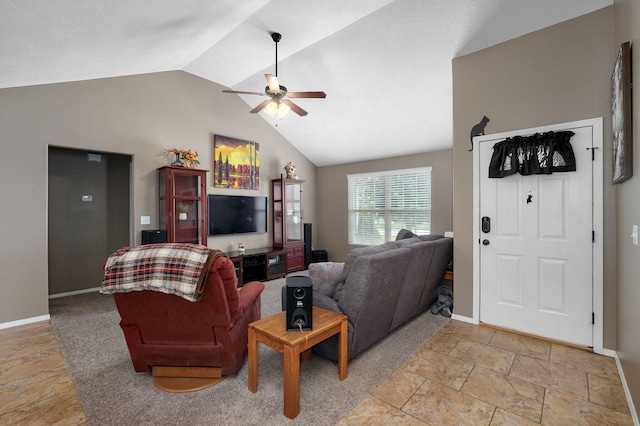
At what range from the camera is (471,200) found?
3.31m

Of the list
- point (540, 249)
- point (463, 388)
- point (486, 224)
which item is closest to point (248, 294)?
point (463, 388)

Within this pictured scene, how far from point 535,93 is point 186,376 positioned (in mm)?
4005

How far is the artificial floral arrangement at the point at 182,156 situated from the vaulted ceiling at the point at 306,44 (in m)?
1.15

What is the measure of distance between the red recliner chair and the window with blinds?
4.39 meters

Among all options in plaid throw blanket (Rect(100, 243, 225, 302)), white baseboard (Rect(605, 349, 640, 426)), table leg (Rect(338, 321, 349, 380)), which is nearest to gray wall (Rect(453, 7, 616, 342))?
white baseboard (Rect(605, 349, 640, 426))

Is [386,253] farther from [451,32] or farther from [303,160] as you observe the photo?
[303,160]

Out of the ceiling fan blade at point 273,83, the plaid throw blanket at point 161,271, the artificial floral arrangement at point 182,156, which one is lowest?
the plaid throw blanket at point 161,271

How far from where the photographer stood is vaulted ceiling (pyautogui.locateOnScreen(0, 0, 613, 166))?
2340 millimetres

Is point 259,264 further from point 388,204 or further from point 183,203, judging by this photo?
point 388,204

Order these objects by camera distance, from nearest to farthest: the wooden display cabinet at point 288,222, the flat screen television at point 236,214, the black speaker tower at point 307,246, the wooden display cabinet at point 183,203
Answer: the wooden display cabinet at point 183,203 → the flat screen television at point 236,214 → the wooden display cabinet at point 288,222 → the black speaker tower at point 307,246

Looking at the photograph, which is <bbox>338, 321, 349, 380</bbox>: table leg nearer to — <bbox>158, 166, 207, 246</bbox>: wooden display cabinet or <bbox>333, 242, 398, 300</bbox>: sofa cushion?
<bbox>333, 242, 398, 300</bbox>: sofa cushion

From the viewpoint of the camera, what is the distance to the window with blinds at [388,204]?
5.73 metres

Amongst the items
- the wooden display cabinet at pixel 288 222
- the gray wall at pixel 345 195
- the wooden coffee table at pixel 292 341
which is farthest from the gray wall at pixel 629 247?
the wooden display cabinet at pixel 288 222

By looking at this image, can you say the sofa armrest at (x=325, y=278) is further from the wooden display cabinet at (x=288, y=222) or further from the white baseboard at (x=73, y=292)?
the white baseboard at (x=73, y=292)
